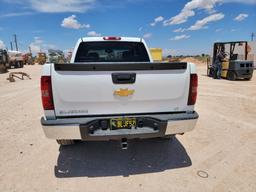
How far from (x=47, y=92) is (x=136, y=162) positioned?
1899 millimetres

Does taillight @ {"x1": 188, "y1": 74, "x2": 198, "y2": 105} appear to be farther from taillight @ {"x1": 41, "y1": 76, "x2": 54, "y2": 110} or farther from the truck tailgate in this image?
taillight @ {"x1": 41, "y1": 76, "x2": 54, "y2": 110}

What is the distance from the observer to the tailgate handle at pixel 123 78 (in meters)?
2.91

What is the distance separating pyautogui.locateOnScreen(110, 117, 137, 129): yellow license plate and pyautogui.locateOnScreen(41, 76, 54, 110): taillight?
0.87 meters

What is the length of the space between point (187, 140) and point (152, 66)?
2.30 m

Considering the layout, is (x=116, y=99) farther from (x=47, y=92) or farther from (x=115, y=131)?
(x=47, y=92)

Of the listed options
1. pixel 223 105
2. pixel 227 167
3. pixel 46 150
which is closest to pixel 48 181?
pixel 46 150

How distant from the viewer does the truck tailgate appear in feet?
9.30

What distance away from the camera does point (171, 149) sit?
416cm

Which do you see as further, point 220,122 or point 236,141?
point 220,122

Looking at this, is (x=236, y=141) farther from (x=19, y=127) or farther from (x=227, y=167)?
(x=19, y=127)

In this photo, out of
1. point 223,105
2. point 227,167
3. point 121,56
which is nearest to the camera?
point 227,167

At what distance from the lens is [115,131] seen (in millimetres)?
3021

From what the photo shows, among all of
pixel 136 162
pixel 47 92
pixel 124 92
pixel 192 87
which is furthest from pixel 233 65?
pixel 47 92

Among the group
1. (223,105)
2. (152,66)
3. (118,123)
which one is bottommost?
(223,105)
